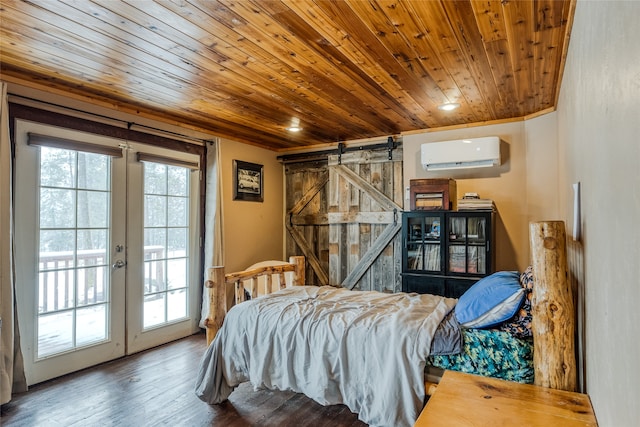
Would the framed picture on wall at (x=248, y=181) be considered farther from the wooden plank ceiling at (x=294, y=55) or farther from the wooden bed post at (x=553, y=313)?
the wooden bed post at (x=553, y=313)

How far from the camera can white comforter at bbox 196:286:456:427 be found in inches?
79.0

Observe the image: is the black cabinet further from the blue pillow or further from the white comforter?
the blue pillow

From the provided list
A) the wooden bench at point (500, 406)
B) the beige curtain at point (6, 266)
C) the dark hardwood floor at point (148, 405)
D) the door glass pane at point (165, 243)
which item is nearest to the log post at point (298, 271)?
the dark hardwood floor at point (148, 405)

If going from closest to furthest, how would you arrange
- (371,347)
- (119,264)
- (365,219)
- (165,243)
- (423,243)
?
(371,347) → (119,264) → (423,243) → (165,243) → (365,219)

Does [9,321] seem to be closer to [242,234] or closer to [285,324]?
[285,324]

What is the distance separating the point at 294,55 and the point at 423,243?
238 centimetres

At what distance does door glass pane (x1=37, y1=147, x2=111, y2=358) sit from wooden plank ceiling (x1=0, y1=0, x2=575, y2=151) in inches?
26.2

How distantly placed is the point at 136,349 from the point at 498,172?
13.9 ft

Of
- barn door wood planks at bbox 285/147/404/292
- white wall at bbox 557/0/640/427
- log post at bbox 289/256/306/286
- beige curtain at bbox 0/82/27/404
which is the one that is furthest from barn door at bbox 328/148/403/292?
beige curtain at bbox 0/82/27/404

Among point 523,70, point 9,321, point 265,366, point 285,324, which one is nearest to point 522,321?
point 285,324

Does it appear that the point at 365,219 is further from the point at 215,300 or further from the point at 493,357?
the point at 493,357

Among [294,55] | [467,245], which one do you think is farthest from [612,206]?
[467,245]

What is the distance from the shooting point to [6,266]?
265 centimetres

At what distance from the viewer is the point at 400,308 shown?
2.54m
